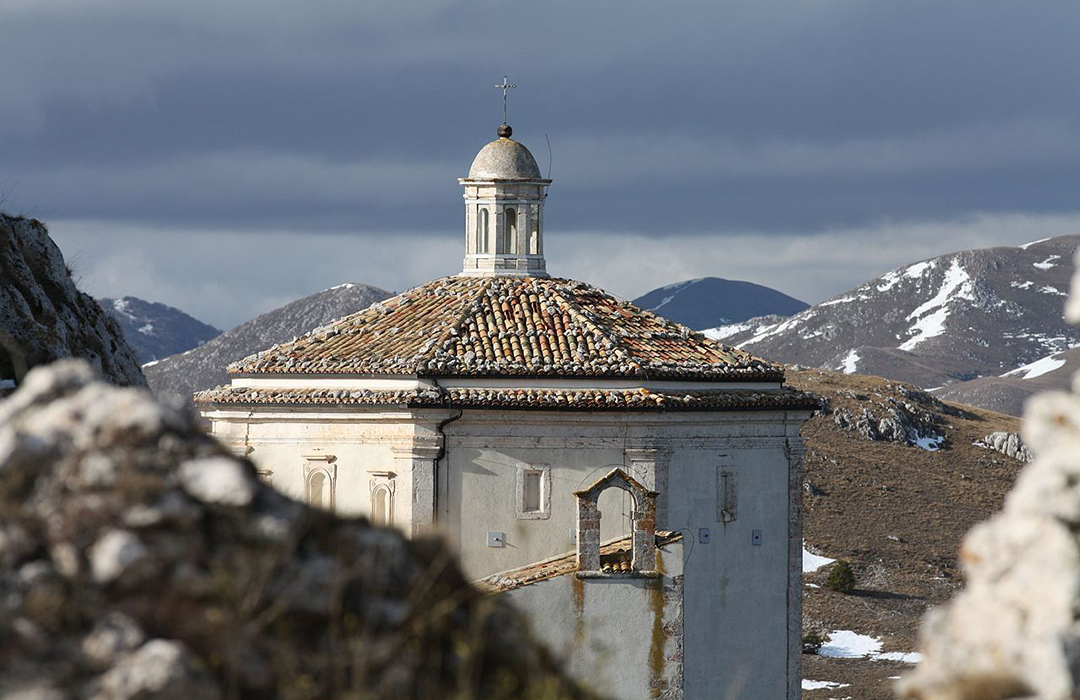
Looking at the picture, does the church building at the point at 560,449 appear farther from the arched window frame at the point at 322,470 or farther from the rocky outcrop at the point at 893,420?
the rocky outcrop at the point at 893,420

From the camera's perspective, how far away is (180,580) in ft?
18.5

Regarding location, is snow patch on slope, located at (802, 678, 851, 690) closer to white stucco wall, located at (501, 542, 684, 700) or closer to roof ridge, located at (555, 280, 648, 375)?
roof ridge, located at (555, 280, 648, 375)

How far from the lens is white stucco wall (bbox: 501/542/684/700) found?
2327cm

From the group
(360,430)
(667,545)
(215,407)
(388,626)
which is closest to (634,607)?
(667,545)

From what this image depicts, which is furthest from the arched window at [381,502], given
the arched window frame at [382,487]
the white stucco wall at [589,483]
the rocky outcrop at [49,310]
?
the rocky outcrop at [49,310]

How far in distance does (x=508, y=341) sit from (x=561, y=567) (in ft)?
18.6

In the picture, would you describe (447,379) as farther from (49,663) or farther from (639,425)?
(49,663)

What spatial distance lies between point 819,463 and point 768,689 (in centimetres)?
6029

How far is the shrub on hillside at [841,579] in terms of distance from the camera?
218 feet

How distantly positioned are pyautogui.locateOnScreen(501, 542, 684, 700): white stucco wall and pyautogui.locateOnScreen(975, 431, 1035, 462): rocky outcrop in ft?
263

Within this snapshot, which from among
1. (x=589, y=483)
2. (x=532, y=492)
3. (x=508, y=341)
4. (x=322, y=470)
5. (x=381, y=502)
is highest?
(x=508, y=341)

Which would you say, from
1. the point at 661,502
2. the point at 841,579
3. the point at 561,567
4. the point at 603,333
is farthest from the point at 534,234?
the point at 841,579

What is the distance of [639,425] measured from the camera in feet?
91.3

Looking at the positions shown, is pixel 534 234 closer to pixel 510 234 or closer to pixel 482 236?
pixel 510 234
